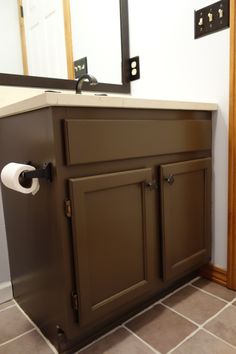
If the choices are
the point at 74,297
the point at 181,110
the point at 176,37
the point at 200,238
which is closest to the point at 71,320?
the point at 74,297

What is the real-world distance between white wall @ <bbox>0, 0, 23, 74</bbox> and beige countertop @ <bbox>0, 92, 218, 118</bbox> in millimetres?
474

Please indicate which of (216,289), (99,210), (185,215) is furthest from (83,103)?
(216,289)

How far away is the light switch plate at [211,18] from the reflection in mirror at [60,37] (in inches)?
20.9

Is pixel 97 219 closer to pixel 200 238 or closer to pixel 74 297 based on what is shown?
pixel 74 297

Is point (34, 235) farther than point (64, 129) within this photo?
Yes

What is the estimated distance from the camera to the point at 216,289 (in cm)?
128

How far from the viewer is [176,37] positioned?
1343 millimetres

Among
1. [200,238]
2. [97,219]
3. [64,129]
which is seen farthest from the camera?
[200,238]

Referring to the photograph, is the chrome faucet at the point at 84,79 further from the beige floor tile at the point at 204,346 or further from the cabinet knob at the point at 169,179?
the beige floor tile at the point at 204,346

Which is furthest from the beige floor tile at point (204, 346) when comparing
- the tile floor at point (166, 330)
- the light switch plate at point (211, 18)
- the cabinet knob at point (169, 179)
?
the light switch plate at point (211, 18)

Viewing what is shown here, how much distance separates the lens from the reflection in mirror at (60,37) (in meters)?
1.41

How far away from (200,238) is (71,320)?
69 centimetres

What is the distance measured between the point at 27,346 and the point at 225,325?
0.74 metres

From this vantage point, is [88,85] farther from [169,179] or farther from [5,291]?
[5,291]
